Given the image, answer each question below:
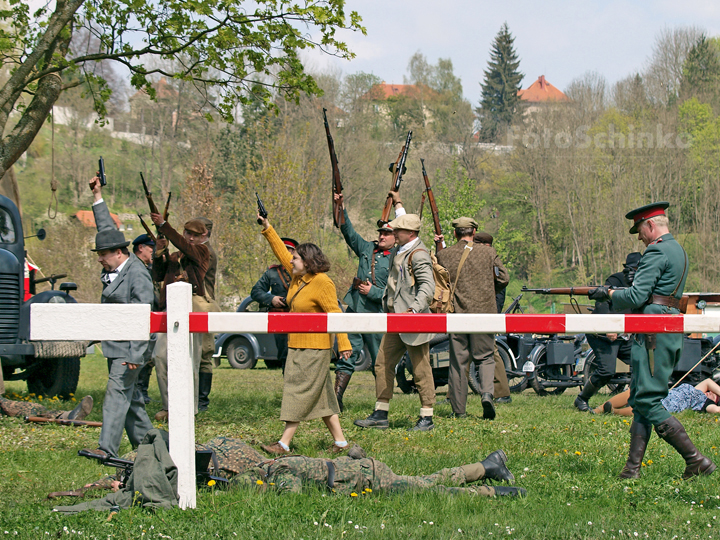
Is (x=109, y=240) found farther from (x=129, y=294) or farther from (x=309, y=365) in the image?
(x=309, y=365)

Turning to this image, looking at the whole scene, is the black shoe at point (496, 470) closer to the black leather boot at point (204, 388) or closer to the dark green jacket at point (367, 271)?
the dark green jacket at point (367, 271)

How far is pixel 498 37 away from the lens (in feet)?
311

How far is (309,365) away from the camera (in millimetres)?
5773

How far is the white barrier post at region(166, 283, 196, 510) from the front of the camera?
3.82 m

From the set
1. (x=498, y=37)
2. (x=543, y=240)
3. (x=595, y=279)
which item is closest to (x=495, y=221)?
(x=543, y=240)

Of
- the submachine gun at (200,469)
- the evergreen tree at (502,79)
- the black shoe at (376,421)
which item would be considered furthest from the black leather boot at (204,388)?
the evergreen tree at (502,79)

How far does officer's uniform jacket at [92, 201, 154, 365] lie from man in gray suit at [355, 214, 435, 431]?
7.73 ft

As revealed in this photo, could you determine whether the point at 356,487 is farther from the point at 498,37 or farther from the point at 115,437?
the point at 498,37

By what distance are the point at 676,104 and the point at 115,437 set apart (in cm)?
5356

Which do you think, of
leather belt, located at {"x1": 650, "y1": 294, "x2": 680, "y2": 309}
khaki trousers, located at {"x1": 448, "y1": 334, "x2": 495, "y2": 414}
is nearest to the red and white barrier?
leather belt, located at {"x1": 650, "y1": 294, "x2": 680, "y2": 309}

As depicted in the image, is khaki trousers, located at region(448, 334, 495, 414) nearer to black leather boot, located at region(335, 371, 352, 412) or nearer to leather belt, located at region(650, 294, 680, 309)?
black leather boot, located at region(335, 371, 352, 412)

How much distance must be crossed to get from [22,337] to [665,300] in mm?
7712

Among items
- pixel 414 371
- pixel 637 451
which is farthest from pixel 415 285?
pixel 637 451

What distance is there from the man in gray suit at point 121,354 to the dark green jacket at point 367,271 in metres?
2.76
